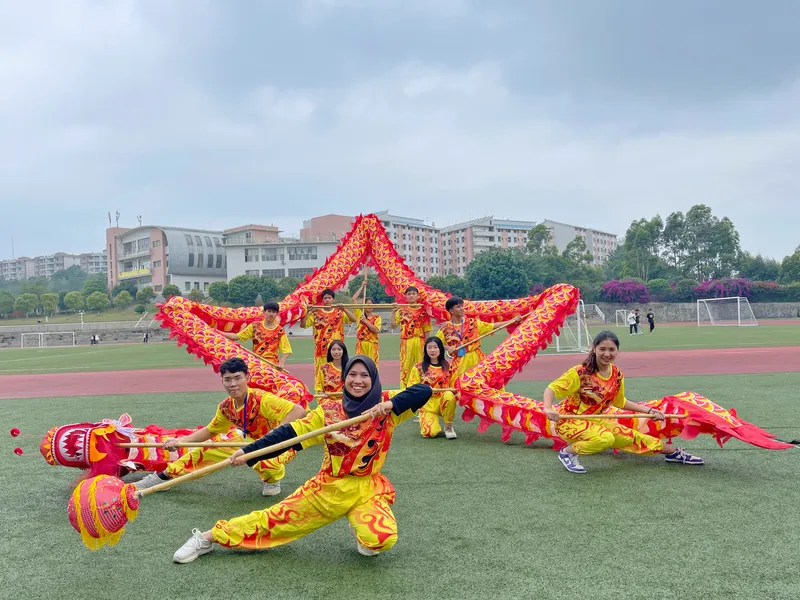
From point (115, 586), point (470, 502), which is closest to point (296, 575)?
point (115, 586)

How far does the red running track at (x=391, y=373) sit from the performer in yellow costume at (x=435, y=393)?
6331 mm

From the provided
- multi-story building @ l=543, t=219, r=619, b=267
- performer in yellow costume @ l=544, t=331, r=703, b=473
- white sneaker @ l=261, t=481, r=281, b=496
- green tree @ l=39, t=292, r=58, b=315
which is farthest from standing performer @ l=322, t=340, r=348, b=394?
multi-story building @ l=543, t=219, r=619, b=267

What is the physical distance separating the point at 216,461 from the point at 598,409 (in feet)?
12.0

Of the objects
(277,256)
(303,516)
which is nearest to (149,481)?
(303,516)

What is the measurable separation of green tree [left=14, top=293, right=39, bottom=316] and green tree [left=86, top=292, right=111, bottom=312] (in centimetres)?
533

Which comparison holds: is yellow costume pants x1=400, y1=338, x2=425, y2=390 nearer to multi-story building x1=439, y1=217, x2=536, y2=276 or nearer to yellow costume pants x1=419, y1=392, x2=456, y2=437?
yellow costume pants x1=419, y1=392, x2=456, y2=437

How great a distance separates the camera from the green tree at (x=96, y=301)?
2403 inches

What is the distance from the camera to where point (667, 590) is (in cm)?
317

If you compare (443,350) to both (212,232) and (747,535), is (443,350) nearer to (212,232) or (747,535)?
(747,535)

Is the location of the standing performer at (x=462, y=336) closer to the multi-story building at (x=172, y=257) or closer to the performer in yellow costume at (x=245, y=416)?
the performer in yellow costume at (x=245, y=416)

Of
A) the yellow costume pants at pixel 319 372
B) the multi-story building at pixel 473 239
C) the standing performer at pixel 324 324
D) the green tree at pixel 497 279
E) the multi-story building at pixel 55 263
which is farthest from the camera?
the multi-story building at pixel 55 263

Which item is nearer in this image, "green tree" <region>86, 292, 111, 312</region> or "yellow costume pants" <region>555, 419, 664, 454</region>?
"yellow costume pants" <region>555, 419, 664, 454</region>

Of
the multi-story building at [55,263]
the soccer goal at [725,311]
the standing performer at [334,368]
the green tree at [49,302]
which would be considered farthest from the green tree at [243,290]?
the multi-story building at [55,263]

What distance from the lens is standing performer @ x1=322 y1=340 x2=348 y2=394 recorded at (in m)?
7.35
